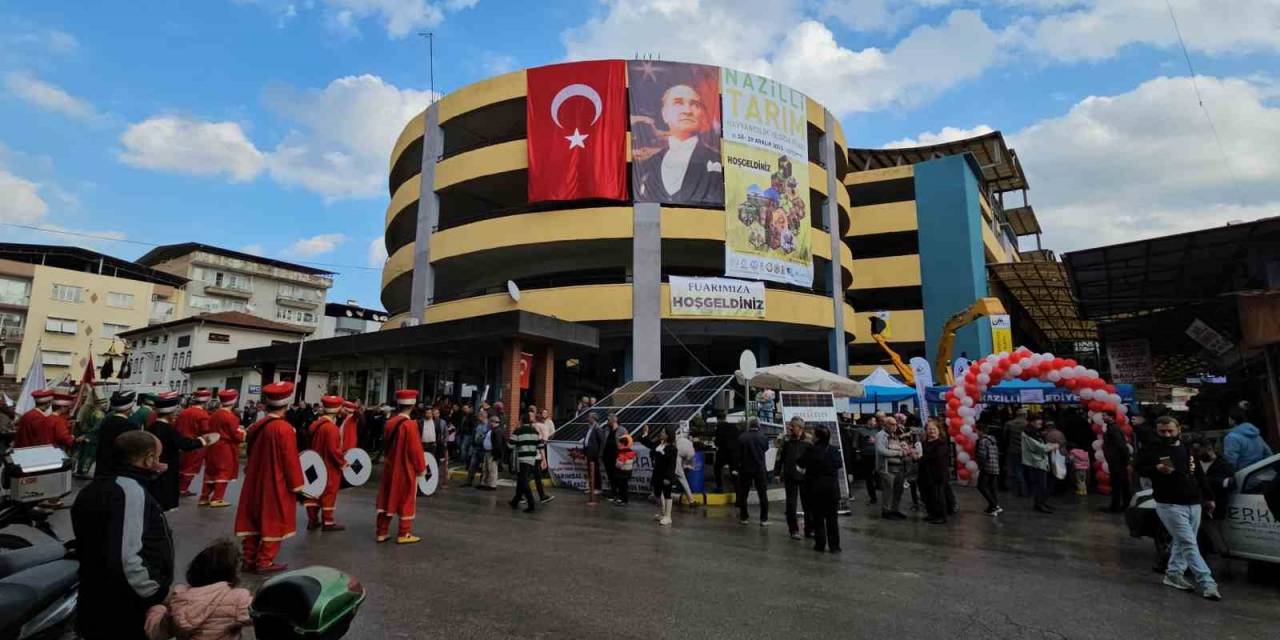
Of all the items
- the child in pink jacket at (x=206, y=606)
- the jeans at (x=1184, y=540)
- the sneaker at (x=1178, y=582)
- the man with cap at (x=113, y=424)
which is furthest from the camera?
the man with cap at (x=113, y=424)

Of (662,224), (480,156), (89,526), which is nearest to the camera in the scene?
(89,526)

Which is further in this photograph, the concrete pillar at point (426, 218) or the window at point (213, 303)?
the window at point (213, 303)

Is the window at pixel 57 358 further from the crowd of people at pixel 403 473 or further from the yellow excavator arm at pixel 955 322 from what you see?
the yellow excavator arm at pixel 955 322

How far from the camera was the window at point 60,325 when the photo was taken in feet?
181

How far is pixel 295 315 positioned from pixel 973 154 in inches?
2746

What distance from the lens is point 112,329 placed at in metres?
58.1

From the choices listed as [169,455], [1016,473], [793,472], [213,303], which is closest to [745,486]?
[793,472]

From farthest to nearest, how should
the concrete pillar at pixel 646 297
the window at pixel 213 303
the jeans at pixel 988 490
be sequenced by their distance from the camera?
1. the window at pixel 213 303
2. the concrete pillar at pixel 646 297
3. the jeans at pixel 988 490

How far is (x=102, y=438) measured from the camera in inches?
360

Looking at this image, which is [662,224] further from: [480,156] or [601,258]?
[480,156]

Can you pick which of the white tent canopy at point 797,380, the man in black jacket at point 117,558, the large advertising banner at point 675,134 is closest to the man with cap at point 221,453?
the man in black jacket at point 117,558

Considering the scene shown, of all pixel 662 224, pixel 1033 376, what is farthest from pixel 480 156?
pixel 1033 376

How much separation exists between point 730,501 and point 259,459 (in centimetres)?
900

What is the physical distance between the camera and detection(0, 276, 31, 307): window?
53781 millimetres
